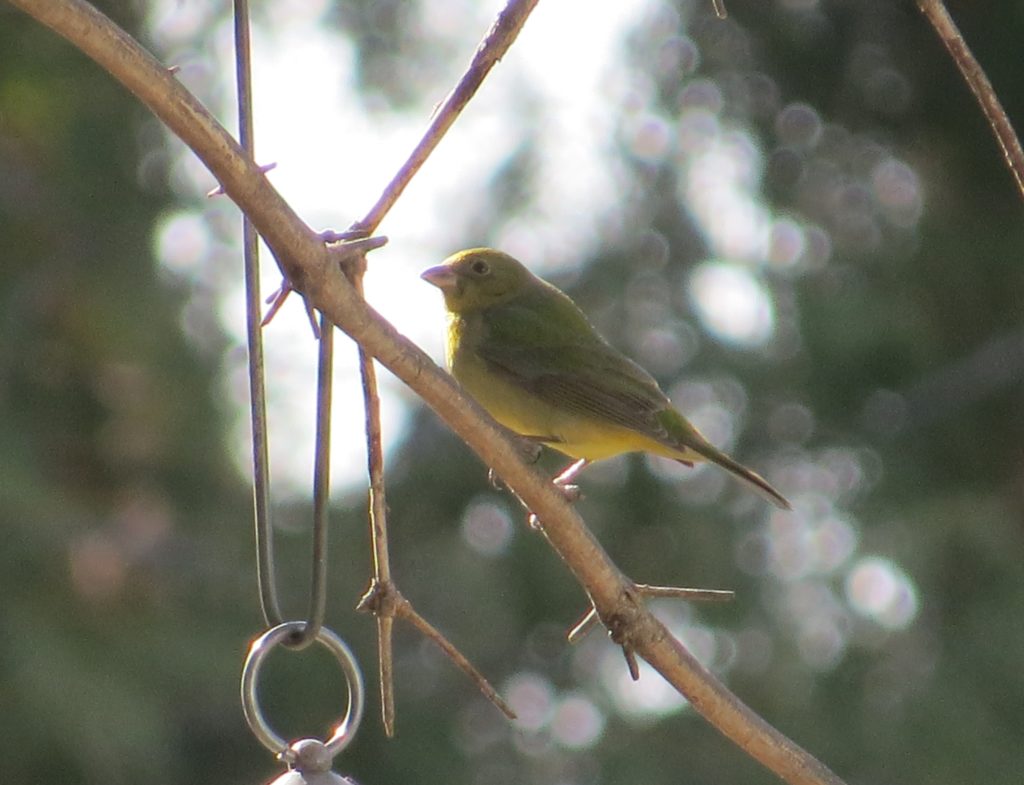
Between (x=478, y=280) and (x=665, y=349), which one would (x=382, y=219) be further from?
(x=665, y=349)

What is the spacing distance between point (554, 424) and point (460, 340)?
1.57 feet

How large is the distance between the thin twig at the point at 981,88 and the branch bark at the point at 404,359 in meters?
0.73

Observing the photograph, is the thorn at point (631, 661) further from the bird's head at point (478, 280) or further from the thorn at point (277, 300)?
the bird's head at point (478, 280)

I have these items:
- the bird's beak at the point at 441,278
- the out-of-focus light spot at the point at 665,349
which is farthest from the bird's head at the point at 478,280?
the out-of-focus light spot at the point at 665,349

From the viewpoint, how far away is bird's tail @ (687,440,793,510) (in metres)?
4.42

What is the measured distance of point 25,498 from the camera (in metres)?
7.90

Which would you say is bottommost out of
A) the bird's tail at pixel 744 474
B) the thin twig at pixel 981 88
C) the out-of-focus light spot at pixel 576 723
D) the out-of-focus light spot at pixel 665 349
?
the thin twig at pixel 981 88

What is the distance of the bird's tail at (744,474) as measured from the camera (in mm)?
4418

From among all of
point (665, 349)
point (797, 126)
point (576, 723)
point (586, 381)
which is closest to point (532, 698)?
point (576, 723)

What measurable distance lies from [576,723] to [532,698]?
28 centimetres

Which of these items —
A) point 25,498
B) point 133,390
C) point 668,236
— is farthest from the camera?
point 668,236

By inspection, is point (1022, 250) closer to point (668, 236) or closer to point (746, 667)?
point (668, 236)

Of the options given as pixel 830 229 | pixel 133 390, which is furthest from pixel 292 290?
pixel 830 229

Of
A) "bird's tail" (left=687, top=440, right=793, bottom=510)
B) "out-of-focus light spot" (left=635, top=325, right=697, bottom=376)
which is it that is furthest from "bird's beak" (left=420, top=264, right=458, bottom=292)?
"out-of-focus light spot" (left=635, top=325, right=697, bottom=376)
